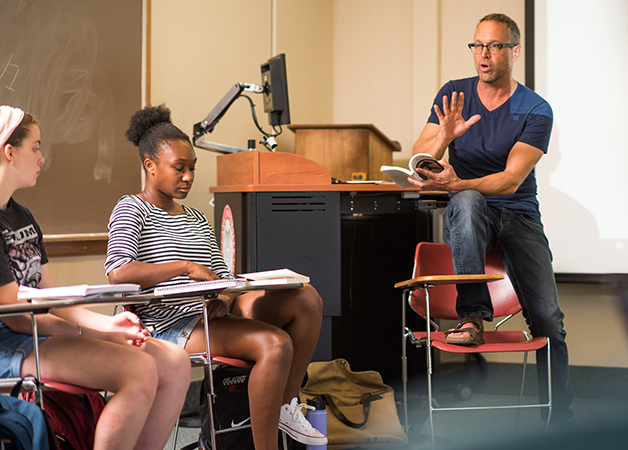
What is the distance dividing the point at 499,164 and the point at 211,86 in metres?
1.47

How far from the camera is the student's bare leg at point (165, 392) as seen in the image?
1.42 meters

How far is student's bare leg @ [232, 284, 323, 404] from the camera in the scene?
1.79 metres

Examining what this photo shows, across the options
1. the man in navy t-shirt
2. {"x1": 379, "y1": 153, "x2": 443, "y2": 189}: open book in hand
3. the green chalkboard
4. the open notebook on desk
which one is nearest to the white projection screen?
the man in navy t-shirt

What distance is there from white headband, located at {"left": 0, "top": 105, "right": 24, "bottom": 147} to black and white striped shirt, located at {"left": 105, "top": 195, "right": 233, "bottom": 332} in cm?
39

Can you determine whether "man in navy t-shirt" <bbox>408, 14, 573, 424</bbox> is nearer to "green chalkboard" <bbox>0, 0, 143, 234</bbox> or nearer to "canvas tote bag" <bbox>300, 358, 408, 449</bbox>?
"canvas tote bag" <bbox>300, 358, 408, 449</bbox>

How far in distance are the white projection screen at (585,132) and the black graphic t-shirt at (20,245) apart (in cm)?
246

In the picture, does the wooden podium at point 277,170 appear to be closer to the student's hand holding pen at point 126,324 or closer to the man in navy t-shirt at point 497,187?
the man in navy t-shirt at point 497,187

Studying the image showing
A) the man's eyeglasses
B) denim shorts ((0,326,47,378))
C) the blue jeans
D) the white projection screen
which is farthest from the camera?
the white projection screen

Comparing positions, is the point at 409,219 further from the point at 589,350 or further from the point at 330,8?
the point at 330,8

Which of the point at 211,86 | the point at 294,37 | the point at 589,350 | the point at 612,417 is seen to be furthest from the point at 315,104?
the point at 612,417

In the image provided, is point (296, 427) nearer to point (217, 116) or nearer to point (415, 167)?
point (415, 167)

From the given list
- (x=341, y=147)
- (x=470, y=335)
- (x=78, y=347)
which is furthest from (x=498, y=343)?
(x=341, y=147)

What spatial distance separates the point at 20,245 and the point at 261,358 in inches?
27.0

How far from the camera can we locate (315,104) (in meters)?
3.72
